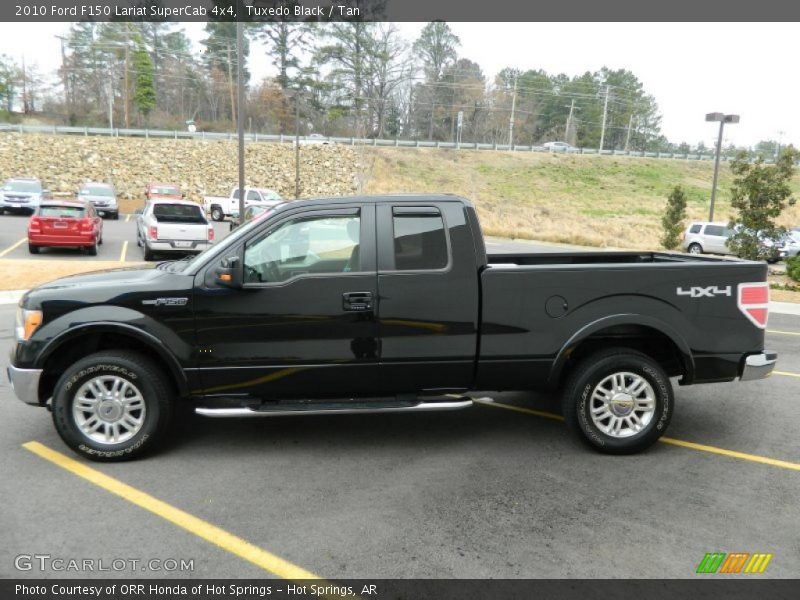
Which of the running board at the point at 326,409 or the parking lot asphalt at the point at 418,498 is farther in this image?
the running board at the point at 326,409

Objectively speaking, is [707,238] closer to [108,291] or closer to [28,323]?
[108,291]

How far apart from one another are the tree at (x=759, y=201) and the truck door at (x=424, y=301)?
15.4m

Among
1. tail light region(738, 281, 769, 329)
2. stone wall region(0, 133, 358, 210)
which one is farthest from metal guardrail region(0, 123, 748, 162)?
tail light region(738, 281, 769, 329)

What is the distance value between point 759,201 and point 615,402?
1565 centimetres

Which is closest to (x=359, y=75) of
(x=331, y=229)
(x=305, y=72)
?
(x=305, y=72)

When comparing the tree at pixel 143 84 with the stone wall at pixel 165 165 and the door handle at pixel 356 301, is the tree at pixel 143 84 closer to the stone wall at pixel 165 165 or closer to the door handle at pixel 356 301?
the stone wall at pixel 165 165

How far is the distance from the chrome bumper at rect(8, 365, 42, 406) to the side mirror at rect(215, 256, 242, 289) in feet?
5.06

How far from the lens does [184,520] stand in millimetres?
3871

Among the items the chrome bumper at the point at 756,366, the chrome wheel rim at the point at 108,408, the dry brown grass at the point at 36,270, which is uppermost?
the chrome bumper at the point at 756,366

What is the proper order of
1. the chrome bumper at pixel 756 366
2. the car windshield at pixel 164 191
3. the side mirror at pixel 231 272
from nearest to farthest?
the side mirror at pixel 231 272
the chrome bumper at pixel 756 366
the car windshield at pixel 164 191

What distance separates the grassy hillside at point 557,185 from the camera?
160ft

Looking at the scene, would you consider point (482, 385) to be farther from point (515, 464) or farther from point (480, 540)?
point (480, 540)

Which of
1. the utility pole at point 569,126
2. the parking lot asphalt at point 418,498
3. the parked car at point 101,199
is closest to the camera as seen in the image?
the parking lot asphalt at point 418,498
